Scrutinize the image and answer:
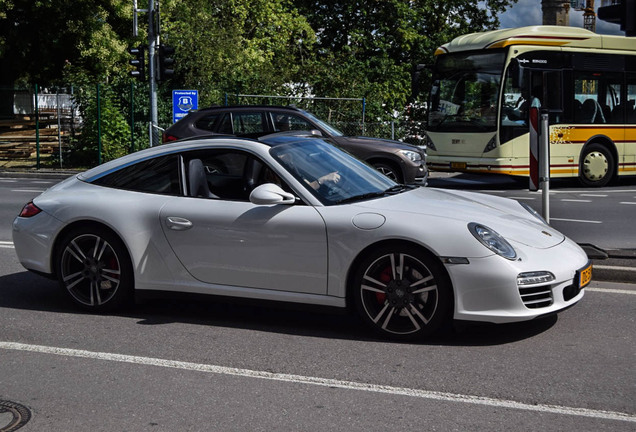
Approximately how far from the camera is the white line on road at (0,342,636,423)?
4.35m

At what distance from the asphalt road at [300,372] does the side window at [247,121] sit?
845 cm

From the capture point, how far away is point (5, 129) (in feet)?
104

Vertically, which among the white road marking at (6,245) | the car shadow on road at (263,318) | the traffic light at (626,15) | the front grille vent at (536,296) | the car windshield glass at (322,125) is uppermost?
the traffic light at (626,15)

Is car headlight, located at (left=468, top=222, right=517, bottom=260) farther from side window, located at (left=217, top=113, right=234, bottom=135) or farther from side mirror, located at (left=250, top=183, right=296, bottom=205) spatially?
side window, located at (left=217, top=113, right=234, bottom=135)

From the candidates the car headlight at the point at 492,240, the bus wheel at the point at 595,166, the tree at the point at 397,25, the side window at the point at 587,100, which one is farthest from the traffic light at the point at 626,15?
the tree at the point at 397,25

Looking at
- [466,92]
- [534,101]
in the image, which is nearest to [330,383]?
[534,101]

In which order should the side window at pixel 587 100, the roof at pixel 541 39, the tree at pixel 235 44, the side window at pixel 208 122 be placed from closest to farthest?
the side window at pixel 208 122
the roof at pixel 541 39
the side window at pixel 587 100
the tree at pixel 235 44

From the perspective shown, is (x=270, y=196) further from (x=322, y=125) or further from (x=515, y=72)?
(x=515, y=72)

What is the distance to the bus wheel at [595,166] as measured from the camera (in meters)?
18.6

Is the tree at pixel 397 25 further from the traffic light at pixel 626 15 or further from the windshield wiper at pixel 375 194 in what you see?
the windshield wiper at pixel 375 194

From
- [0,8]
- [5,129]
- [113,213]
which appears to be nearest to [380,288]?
[113,213]

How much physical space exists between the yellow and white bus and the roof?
0.8 inches

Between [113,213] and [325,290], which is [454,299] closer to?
[325,290]

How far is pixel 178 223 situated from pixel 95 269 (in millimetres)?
802
